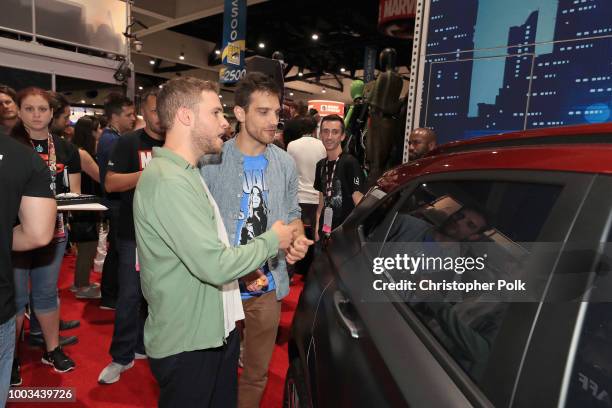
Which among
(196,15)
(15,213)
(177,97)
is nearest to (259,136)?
(177,97)

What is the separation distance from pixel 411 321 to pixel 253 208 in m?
1.15

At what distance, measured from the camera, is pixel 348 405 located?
1150 millimetres

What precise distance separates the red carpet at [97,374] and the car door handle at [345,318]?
4.84 ft

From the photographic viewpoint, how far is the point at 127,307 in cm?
275

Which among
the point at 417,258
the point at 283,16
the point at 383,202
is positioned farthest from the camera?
the point at 283,16

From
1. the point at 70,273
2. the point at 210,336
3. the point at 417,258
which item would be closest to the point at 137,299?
the point at 210,336

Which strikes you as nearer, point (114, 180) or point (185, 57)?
point (114, 180)

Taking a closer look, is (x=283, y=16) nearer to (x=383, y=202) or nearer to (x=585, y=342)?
(x=383, y=202)

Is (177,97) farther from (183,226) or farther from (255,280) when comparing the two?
(255,280)

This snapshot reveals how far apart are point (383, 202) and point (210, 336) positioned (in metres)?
0.80

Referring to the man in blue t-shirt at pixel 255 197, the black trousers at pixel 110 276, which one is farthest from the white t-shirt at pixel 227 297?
the black trousers at pixel 110 276

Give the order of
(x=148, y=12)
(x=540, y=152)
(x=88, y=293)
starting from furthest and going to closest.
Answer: (x=148, y=12) < (x=88, y=293) < (x=540, y=152)

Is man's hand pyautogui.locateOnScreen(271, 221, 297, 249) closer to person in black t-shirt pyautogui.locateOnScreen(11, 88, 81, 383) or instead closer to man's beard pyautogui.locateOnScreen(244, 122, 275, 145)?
man's beard pyautogui.locateOnScreen(244, 122, 275, 145)

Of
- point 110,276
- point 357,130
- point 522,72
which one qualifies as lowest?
point 110,276
